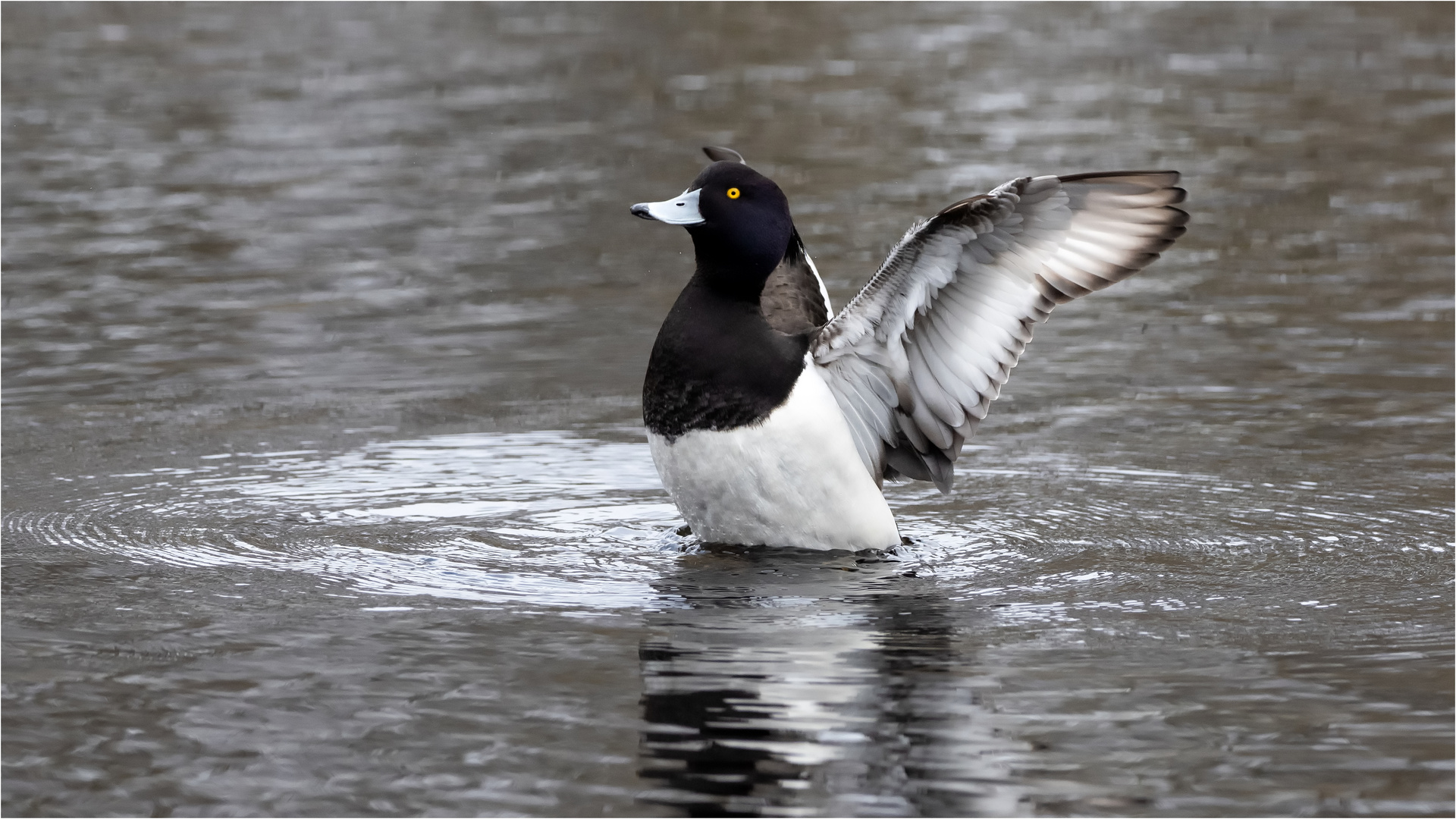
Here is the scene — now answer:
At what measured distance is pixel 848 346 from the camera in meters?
7.29

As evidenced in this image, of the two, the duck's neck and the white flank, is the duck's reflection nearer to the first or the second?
the white flank

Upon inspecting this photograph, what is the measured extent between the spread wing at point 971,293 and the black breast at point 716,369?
22 cm

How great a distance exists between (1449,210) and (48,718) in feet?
38.0

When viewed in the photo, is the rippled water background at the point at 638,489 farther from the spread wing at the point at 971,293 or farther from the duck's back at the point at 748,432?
the spread wing at the point at 971,293

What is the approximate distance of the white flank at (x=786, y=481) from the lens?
23.3 feet

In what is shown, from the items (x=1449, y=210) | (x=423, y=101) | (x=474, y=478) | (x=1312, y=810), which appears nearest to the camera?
(x=1312, y=810)

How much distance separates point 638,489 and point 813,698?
9.92ft

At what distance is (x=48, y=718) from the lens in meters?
5.61

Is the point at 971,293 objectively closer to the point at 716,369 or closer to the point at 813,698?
the point at 716,369

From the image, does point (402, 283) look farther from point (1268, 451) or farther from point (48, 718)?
point (48, 718)

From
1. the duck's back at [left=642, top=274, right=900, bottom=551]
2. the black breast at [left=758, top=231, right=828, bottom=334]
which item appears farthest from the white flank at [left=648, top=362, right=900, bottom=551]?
the black breast at [left=758, top=231, right=828, bottom=334]

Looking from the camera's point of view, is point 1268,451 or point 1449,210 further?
point 1449,210

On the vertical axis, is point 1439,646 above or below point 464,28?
below

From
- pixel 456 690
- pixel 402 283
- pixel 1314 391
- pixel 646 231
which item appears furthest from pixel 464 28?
pixel 456 690
